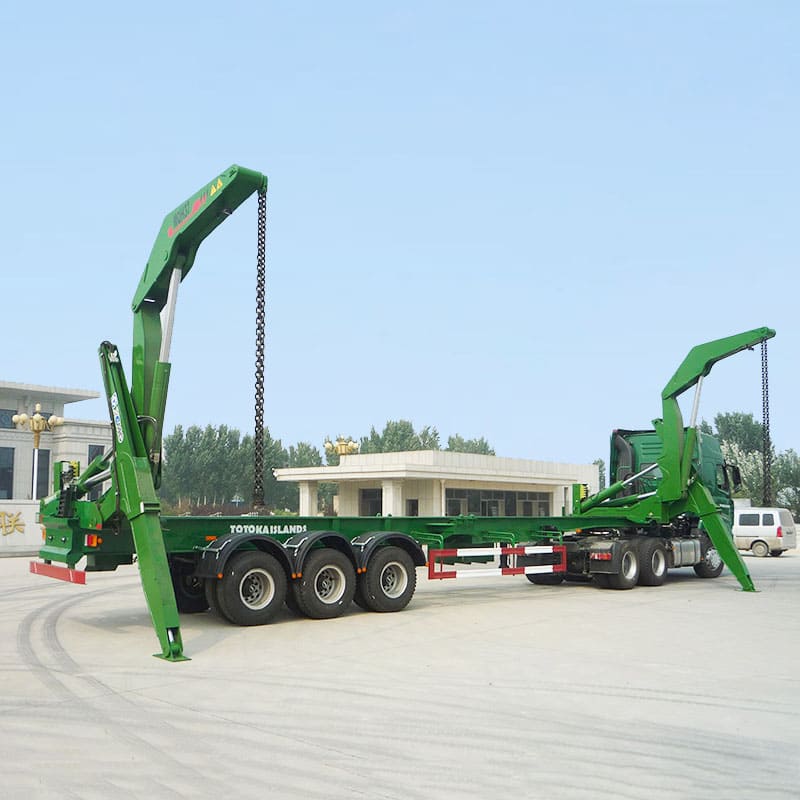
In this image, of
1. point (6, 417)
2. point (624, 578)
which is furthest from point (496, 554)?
point (6, 417)

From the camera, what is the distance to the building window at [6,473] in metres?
63.5

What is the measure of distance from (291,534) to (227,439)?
8401 cm

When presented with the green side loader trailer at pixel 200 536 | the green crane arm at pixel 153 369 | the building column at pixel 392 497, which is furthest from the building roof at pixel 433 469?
the green crane arm at pixel 153 369

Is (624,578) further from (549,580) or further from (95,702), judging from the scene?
(95,702)

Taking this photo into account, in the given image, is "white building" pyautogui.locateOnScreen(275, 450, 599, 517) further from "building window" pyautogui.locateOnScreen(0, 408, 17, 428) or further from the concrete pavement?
the concrete pavement

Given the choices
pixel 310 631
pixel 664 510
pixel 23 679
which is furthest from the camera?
pixel 664 510

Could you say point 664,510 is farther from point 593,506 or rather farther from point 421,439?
point 421,439

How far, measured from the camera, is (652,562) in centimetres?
1872

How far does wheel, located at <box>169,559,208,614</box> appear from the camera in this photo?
13812 millimetres

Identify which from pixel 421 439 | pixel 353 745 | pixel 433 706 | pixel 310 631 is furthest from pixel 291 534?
pixel 421 439

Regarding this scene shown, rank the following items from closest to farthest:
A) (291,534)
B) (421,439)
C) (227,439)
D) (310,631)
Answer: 1. (310,631)
2. (291,534)
3. (227,439)
4. (421,439)

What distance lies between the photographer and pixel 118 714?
7414mm

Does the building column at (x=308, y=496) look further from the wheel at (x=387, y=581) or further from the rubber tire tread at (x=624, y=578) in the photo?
the wheel at (x=387, y=581)

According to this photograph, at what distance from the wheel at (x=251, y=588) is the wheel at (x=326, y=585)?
1.13 ft
